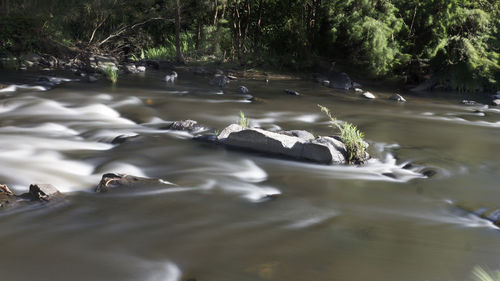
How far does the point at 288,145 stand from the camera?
7.14 meters

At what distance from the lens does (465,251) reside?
4102 mm

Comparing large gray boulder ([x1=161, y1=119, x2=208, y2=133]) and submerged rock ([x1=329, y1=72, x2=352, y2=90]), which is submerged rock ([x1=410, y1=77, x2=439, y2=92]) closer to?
submerged rock ([x1=329, y1=72, x2=352, y2=90])

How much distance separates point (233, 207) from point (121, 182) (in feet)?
4.18

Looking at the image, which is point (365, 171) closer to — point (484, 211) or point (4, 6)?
point (484, 211)

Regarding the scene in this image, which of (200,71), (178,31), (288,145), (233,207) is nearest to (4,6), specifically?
(178,31)

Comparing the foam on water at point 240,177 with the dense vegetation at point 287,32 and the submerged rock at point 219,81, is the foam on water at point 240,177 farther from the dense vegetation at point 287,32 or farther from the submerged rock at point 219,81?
the dense vegetation at point 287,32

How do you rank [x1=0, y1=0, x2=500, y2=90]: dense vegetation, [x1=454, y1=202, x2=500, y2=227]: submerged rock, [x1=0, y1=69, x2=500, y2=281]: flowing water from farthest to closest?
[x1=0, y1=0, x2=500, y2=90]: dense vegetation, [x1=454, y1=202, x2=500, y2=227]: submerged rock, [x1=0, y1=69, x2=500, y2=281]: flowing water

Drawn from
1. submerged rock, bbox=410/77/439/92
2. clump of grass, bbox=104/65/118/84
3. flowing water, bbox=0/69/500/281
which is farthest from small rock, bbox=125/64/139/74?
submerged rock, bbox=410/77/439/92

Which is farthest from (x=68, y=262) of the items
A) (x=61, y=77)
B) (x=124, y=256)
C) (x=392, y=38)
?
(x=392, y=38)

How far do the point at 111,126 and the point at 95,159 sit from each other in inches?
96.6

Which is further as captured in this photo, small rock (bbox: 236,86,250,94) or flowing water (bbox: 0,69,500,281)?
small rock (bbox: 236,86,250,94)

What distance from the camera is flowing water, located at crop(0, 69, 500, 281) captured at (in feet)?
12.3

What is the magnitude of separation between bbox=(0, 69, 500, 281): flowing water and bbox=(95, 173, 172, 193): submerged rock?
0.14 meters

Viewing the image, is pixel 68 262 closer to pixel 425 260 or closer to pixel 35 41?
pixel 425 260
